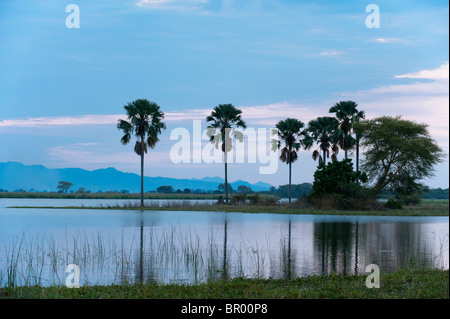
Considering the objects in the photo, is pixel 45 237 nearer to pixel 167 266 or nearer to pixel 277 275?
pixel 167 266

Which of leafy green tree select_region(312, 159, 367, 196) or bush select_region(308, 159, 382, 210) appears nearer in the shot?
bush select_region(308, 159, 382, 210)

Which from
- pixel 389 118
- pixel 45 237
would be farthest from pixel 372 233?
pixel 389 118

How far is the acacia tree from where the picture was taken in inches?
2302

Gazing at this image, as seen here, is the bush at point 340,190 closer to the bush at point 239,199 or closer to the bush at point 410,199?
the bush at point 239,199

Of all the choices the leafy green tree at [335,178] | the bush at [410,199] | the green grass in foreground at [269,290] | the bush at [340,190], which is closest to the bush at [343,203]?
the bush at [340,190]

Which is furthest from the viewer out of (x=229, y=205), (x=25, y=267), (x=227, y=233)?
(x=229, y=205)

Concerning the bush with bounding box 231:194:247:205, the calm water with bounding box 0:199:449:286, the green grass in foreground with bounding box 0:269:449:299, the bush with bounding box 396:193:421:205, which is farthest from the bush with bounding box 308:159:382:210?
the green grass in foreground with bounding box 0:269:449:299

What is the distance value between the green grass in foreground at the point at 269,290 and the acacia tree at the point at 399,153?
5011 cm

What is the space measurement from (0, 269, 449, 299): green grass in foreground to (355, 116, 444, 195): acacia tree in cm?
5011

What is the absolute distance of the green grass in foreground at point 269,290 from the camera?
380 inches

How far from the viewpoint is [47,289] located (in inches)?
408

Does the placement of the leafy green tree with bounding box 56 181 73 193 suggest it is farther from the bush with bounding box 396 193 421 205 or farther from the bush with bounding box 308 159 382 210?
the bush with bounding box 308 159 382 210
